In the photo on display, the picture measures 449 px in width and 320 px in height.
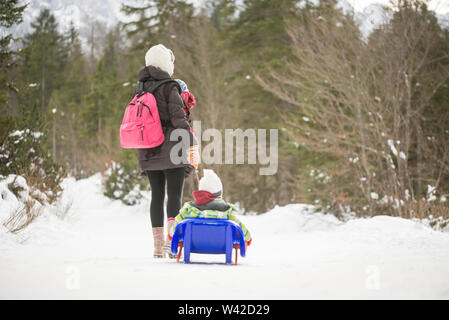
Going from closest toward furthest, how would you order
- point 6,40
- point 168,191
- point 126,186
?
point 168,191 < point 6,40 < point 126,186

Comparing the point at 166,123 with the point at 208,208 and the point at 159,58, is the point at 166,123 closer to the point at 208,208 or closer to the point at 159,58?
the point at 159,58

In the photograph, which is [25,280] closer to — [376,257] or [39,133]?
[376,257]

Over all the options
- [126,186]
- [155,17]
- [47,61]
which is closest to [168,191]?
[126,186]

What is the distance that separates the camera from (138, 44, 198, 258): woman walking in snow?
3396mm

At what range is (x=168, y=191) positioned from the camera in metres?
3.51

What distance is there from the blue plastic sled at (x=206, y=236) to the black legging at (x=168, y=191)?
0.42 metres

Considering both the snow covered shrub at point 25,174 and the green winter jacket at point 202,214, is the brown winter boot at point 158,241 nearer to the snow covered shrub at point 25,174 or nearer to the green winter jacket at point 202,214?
the green winter jacket at point 202,214

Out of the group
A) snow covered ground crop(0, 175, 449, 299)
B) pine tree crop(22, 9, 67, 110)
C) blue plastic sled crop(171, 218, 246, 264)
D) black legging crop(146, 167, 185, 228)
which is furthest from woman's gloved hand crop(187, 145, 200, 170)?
pine tree crop(22, 9, 67, 110)

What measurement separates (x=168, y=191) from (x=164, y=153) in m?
0.36

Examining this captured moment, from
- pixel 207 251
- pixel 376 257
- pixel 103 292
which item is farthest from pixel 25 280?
pixel 376 257

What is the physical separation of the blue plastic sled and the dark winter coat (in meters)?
0.59

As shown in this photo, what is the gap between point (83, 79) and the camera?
111 feet

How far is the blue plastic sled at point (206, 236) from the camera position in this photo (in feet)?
10.1

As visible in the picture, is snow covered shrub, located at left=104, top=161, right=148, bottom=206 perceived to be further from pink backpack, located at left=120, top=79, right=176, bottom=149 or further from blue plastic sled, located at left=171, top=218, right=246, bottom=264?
blue plastic sled, located at left=171, top=218, right=246, bottom=264
